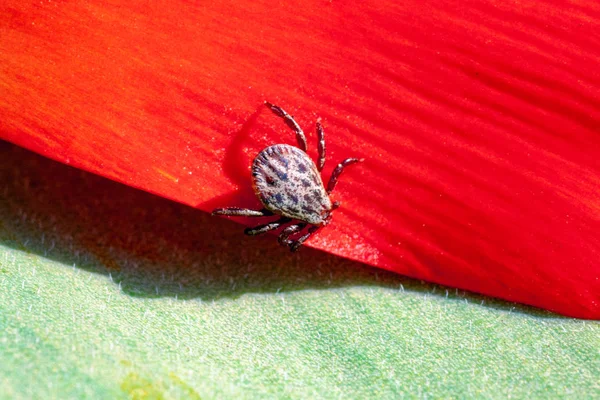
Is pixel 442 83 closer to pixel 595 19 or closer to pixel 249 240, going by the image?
pixel 595 19

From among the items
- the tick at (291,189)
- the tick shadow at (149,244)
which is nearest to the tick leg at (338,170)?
the tick at (291,189)

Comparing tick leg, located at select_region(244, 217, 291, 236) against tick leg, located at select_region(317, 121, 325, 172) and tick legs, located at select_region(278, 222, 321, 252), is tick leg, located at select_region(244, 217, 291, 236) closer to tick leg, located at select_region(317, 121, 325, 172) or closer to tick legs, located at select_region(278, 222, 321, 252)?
tick legs, located at select_region(278, 222, 321, 252)

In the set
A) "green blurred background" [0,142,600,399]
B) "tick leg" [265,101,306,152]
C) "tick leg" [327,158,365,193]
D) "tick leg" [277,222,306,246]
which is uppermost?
"tick leg" [265,101,306,152]

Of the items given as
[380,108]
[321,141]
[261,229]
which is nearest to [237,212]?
[261,229]

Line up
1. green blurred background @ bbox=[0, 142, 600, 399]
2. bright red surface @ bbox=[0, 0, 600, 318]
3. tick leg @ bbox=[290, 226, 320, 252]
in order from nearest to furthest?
green blurred background @ bbox=[0, 142, 600, 399] < bright red surface @ bbox=[0, 0, 600, 318] < tick leg @ bbox=[290, 226, 320, 252]

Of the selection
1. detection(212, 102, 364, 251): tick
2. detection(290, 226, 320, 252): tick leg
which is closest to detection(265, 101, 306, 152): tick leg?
detection(212, 102, 364, 251): tick
